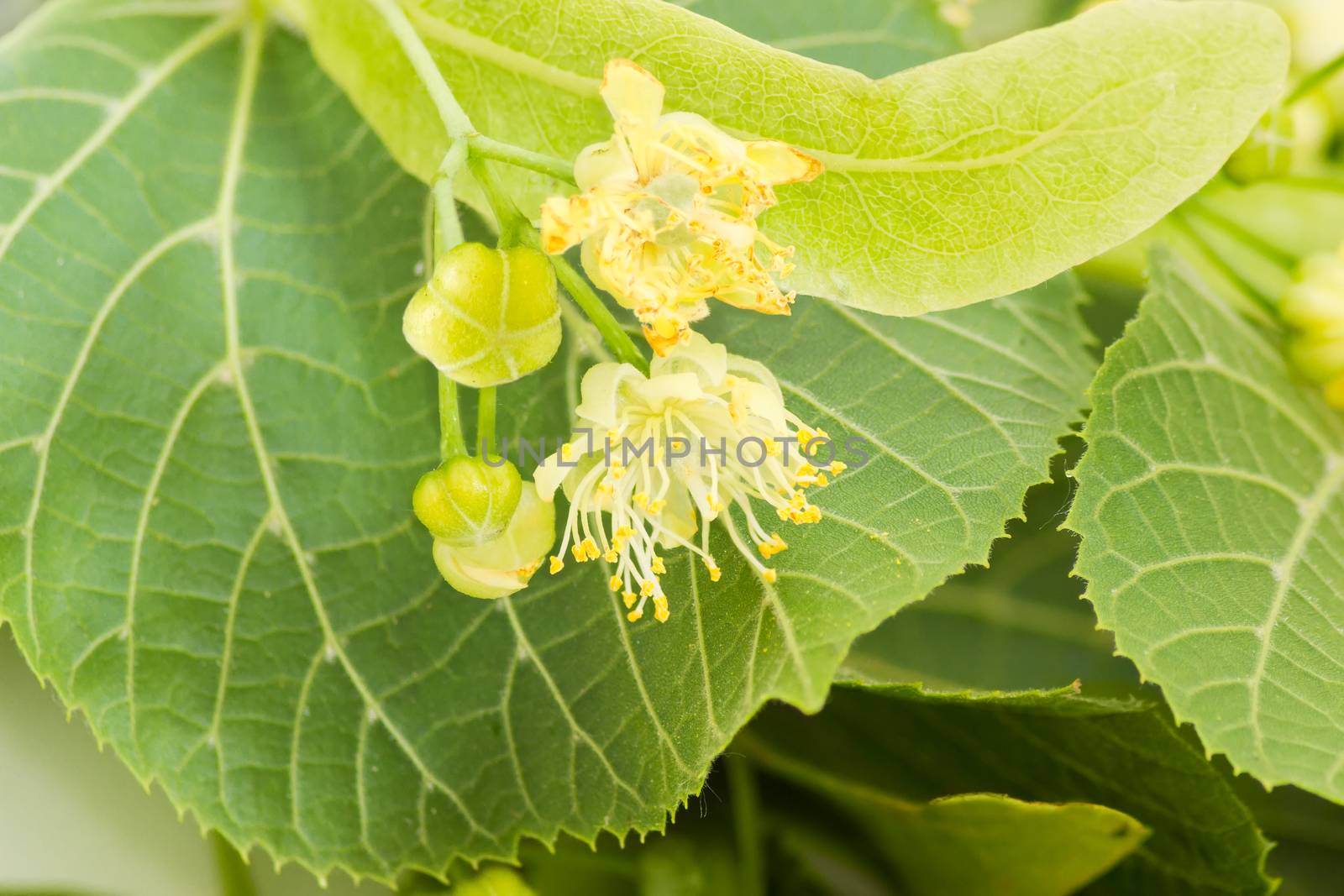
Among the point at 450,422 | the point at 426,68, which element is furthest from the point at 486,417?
the point at 426,68

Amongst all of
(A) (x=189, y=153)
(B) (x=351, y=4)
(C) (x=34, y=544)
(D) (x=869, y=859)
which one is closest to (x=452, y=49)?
(B) (x=351, y=4)

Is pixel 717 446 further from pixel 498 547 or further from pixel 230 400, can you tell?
pixel 230 400

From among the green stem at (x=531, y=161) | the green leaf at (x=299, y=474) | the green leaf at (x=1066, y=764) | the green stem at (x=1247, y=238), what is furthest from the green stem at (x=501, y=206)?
the green stem at (x=1247, y=238)

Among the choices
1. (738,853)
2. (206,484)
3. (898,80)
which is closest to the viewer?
(898,80)

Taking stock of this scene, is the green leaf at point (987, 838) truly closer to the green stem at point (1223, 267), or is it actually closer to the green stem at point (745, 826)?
the green stem at point (745, 826)

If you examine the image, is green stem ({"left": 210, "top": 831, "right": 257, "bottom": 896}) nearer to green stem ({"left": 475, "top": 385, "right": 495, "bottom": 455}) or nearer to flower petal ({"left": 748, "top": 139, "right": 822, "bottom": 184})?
green stem ({"left": 475, "top": 385, "right": 495, "bottom": 455})

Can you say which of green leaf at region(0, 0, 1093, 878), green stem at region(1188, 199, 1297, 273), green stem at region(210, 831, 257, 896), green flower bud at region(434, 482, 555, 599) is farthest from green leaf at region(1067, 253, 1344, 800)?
green stem at region(210, 831, 257, 896)

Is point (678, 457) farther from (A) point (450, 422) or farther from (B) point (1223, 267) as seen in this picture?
(B) point (1223, 267)
